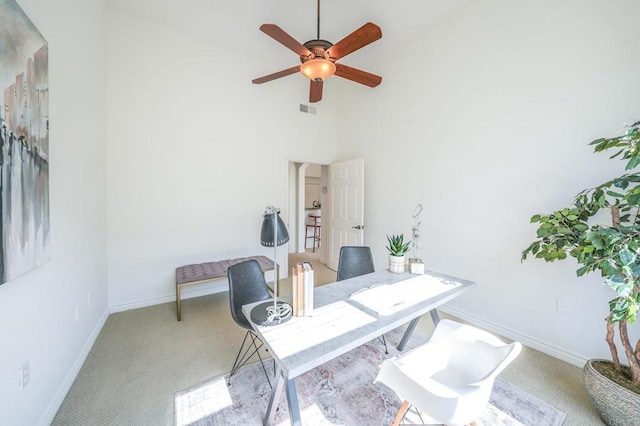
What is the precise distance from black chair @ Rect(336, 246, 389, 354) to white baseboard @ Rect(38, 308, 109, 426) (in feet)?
7.13

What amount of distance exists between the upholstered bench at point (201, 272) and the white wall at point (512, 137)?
2.48 m

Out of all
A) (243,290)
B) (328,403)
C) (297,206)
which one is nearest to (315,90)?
(243,290)

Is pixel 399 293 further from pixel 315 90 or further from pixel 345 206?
pixel 345 206

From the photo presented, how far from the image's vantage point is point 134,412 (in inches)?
61.3

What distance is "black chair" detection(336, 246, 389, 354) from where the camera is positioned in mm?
2492

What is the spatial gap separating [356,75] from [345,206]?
7.33 ft

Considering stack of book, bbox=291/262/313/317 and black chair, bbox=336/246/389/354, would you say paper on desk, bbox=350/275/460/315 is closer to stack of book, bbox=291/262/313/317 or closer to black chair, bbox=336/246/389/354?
stack of book, bbox=291/262/313/317

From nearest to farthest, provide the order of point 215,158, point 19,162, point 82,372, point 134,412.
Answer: point 19,162
point 134,412
point 82,372
point 215,158

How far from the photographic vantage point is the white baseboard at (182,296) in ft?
9.67

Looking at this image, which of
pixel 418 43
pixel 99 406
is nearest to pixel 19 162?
pixel 99 406

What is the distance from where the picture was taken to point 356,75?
2.49 m

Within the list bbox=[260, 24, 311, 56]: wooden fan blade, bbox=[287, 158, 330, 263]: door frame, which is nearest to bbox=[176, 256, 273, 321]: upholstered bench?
bbox=[260, 24, 311, 56]: wooden fan blade

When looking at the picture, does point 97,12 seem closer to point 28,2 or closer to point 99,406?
point 28,2

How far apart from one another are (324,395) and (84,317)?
2178 millimetres
